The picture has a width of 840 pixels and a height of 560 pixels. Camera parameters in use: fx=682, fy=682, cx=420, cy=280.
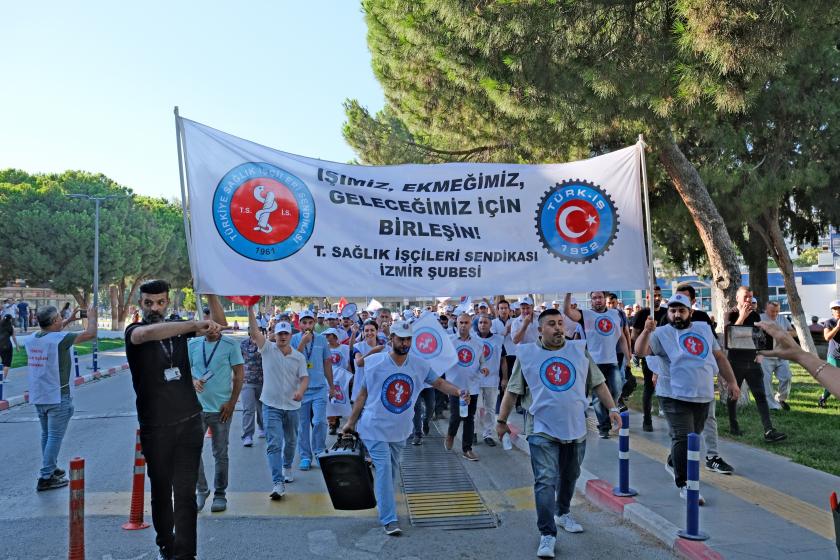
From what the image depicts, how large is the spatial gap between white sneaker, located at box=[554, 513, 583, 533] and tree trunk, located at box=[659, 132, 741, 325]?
23.6 ft

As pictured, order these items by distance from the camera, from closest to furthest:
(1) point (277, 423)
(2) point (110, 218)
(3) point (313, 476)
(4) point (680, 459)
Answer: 1. (4) point (680, 459)
2. (1) point (277, 423)
3. (3) point (313, 476)
4. (2) point (110, 218)

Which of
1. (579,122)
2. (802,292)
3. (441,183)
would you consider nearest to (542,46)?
(579,122)

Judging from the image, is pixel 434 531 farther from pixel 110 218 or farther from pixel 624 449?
pixel 110 218

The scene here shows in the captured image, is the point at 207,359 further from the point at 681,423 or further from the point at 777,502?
the point at 777,502

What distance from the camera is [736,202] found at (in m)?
15.1

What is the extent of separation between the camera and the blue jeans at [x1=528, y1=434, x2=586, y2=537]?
16.9ft

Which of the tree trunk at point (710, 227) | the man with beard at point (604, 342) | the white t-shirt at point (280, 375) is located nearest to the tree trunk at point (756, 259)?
the tree trunk at point (710, 227)

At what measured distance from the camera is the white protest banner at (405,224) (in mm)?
5641

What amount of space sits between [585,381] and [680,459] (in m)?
1.52

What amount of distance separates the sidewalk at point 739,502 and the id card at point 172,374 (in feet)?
12.7

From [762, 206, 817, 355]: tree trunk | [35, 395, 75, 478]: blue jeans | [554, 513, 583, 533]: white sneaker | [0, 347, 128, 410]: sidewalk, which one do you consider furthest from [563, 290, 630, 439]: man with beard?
[0, 347, 128, 410]: sidewalk

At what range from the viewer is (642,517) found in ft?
18.9

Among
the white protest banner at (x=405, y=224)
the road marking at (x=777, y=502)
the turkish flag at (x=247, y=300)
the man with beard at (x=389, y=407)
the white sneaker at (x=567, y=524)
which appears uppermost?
the white protest banner at (x=405, y=224)

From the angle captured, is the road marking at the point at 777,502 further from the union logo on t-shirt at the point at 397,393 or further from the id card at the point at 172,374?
the id card at the point at 172,374
